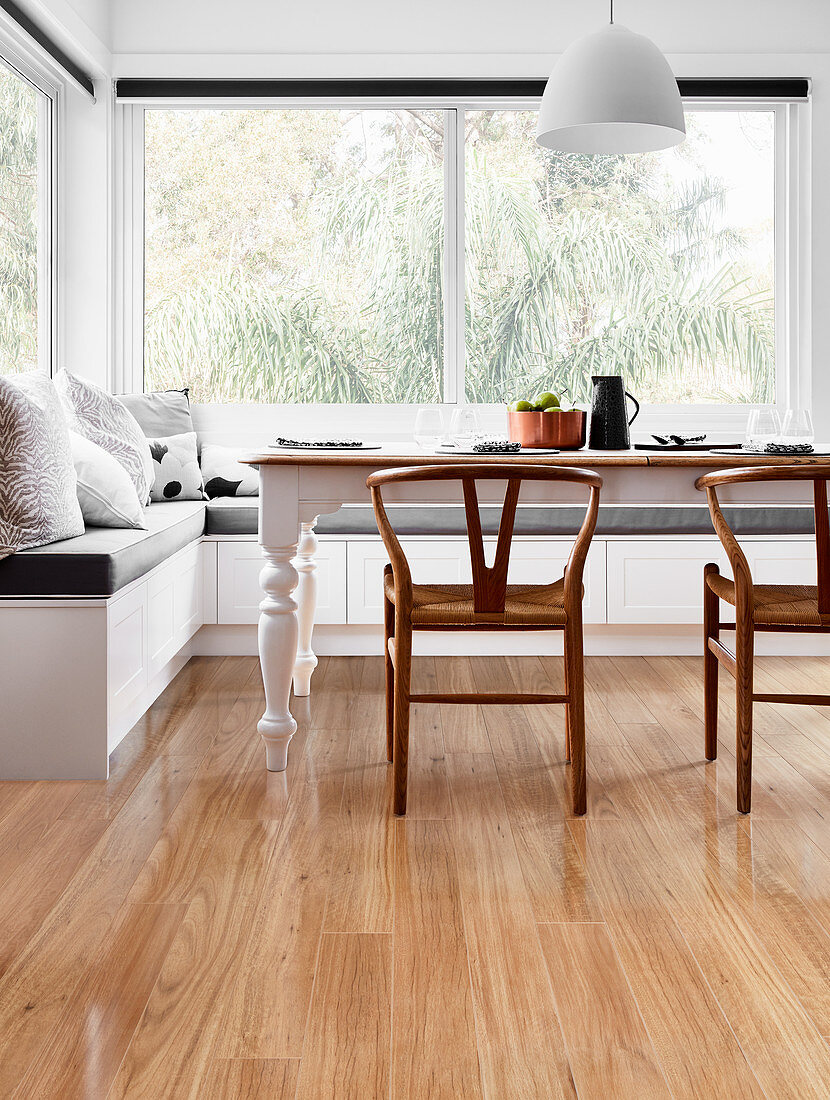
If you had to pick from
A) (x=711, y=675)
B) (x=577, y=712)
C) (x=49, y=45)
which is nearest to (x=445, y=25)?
(x=49, y=45)

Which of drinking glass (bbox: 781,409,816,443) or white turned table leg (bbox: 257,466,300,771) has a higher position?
drinking glass (bbox: 781,409,816,443)

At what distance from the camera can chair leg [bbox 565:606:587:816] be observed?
7.22 feet


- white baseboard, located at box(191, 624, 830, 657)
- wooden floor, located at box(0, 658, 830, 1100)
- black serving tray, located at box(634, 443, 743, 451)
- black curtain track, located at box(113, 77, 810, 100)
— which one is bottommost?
wooden floor, located at box(0, 658, 830, 1100)

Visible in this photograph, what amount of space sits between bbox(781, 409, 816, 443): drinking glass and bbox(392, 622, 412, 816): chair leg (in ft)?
3.73

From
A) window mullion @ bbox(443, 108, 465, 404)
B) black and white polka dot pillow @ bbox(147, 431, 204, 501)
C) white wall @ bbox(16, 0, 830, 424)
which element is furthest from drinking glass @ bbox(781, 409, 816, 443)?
white wall @ bbox(16, 0, 830, 424)

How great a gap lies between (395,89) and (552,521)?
215 cm

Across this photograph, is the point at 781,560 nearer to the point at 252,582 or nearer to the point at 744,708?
the point at 744,708

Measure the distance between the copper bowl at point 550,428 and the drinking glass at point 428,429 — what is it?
210 mm

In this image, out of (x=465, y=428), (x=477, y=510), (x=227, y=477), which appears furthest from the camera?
(x=227, y=477)

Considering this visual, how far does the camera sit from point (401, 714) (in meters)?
2.19

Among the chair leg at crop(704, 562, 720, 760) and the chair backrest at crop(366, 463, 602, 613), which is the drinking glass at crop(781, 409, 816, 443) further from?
the chair backrest at crop(366, 463, 602, 613)

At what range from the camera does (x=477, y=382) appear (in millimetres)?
4680

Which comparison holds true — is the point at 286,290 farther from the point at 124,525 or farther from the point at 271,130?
the point at 124,525

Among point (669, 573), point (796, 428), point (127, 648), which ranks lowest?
point (127, 648)
